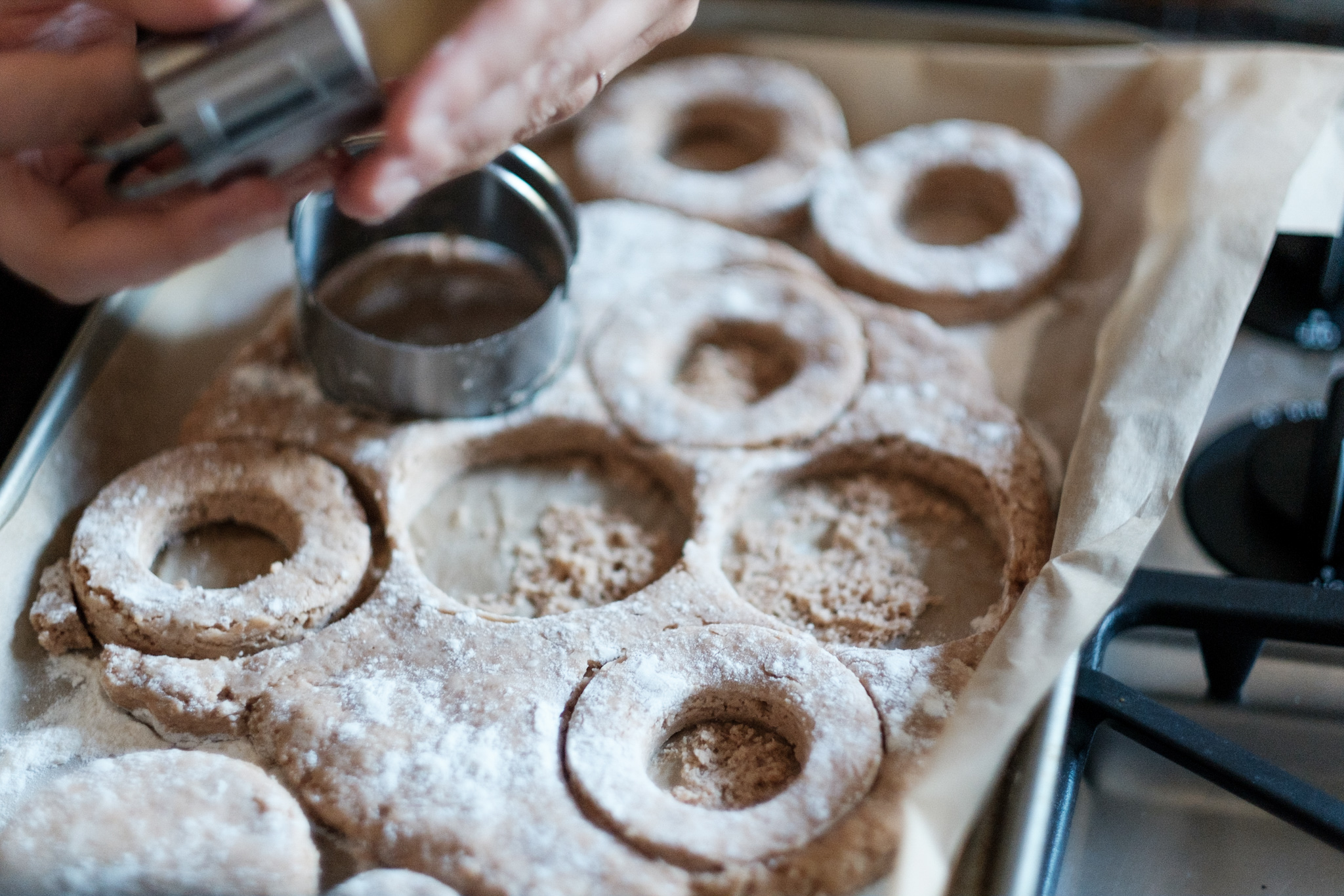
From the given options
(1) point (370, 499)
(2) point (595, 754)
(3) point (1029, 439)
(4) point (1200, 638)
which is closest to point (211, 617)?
(1) point (370, 499)

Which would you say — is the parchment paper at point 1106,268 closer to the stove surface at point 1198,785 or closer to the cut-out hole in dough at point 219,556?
the stove surface at point 1198,785

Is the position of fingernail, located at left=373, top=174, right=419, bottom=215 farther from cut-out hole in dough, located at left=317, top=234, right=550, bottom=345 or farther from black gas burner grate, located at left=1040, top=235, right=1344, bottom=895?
black gas burner grate, located at left=1040, top=235, right=1344, bottom=895

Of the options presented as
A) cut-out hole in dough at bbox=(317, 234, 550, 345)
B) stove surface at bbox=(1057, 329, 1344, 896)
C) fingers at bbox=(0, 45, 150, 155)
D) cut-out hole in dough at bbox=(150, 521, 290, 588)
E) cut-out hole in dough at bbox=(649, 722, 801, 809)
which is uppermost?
fingers at bbox=(0, 45, 150, 155)

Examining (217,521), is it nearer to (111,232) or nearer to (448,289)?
(111,232)

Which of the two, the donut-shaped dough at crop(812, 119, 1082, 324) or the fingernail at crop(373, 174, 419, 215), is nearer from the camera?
the fingernail at crop(373, 174, 419, 215)

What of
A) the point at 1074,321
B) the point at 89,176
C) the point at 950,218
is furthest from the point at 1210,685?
the point at 89,176

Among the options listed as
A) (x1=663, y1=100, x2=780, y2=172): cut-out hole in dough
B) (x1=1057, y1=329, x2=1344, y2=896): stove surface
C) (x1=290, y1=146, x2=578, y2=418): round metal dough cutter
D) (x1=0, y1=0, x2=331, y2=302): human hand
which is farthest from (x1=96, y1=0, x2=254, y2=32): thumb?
(x1=1057, y1=329, x2=1344, y2=896): stove surface
